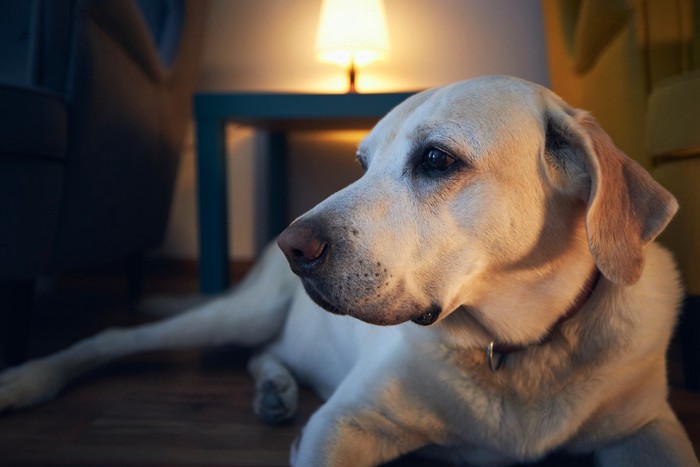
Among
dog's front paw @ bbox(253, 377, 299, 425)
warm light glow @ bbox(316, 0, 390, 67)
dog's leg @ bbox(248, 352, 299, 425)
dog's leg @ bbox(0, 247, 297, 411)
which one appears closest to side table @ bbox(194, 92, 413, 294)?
dog's leg @ bbox(0, 247, 297, 411)

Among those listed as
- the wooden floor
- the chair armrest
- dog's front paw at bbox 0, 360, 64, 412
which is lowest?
the wooden floor

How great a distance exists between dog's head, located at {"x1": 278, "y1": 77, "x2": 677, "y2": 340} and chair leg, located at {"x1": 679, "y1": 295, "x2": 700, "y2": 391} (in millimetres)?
567

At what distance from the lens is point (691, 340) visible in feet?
4.67

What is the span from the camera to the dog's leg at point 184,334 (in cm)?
140

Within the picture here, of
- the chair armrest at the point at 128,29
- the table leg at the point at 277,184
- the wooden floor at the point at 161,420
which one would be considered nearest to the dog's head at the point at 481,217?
the wooden floor at the point at 161,420

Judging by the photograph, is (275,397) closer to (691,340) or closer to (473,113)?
(473,113)

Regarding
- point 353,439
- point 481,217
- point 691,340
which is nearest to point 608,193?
point 481,217

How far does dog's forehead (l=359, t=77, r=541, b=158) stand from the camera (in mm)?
942

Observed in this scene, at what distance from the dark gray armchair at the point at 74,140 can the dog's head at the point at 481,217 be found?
0.97m

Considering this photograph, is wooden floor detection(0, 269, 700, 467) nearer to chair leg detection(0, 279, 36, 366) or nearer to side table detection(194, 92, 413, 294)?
chair leg detection(0, 279, 36, 366)

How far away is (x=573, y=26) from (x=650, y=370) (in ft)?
4.83

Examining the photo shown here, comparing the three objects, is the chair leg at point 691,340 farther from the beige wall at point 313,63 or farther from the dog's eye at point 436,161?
the beige wall at point 313,63

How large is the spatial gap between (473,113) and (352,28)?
1.92 m

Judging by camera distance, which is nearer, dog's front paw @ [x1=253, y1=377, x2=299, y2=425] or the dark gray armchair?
dog's front paw @ [x1=253, y1=377, x2=299, y2=425]
